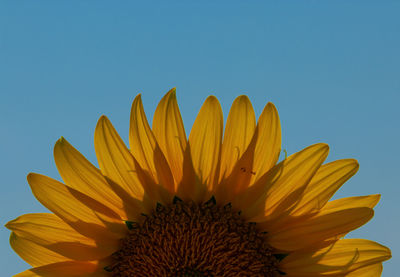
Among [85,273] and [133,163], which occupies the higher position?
[133,163]

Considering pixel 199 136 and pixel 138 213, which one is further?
pixel 138 213

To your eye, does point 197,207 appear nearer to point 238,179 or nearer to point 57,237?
point 238,179

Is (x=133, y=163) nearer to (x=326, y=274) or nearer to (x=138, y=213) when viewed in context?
(x=138, y=213)

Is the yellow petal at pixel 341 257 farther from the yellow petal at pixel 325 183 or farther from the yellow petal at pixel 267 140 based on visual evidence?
the yellow petal at pixel 267 140

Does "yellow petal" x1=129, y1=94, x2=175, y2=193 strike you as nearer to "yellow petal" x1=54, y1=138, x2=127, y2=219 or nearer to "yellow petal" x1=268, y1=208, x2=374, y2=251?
"yellow petal" x1=54, y1=138, x2=127, y2=219

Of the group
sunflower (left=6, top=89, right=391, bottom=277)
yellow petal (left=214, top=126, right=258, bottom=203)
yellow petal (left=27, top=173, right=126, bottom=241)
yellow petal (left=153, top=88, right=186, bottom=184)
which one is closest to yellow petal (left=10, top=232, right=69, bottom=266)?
sunflower (left=6, top=89, right=391, bottom=277)

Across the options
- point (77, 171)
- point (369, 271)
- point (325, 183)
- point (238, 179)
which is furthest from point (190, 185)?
point (369, 271)

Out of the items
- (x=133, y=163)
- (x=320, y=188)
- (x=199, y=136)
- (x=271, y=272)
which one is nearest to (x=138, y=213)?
(x=133, y=163)
